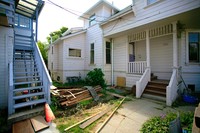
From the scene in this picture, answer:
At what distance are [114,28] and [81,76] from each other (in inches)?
224

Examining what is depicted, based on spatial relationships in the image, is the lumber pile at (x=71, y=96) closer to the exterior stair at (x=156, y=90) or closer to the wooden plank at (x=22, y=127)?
the wooden plank at (x=22, y=127)

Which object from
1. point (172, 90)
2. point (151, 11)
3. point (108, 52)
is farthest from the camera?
point (108, 52)

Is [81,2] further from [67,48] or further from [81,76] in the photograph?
[81,76]

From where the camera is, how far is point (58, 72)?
11.4m

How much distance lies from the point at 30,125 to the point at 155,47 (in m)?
8.54

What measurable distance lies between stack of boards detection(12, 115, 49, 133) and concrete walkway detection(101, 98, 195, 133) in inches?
75.5

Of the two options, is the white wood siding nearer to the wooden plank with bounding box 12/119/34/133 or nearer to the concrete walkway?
the concrete walkway

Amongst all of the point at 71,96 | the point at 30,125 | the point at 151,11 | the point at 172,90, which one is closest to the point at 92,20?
the point at 151,11

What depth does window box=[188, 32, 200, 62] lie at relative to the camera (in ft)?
22.9

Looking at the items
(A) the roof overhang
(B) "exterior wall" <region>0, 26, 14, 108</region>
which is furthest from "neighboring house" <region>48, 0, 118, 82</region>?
(B) "exterior wall" <region>0, 26, 14, 108</region>

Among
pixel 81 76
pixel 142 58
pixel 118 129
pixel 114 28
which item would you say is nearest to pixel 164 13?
pixel 114 28

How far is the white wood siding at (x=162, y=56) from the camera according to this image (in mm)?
7495

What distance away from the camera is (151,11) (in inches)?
236

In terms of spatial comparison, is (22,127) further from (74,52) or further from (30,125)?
(74,52)
